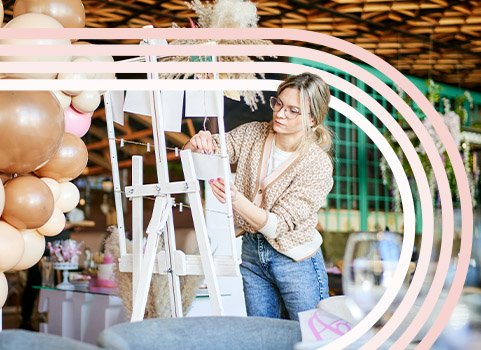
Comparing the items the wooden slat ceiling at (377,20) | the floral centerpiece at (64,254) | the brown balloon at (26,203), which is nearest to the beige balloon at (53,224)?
the brown balloon at (26,203)

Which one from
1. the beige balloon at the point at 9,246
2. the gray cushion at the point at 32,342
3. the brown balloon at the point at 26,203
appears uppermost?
the brown balloon at the point at 26,203

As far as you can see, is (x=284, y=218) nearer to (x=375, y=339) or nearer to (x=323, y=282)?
(x=323, y=282)

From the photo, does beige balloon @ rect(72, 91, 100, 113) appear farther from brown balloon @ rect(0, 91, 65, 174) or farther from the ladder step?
the ladder step

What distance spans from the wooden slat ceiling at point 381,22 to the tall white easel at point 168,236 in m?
2.94

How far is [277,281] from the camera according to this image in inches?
91.7

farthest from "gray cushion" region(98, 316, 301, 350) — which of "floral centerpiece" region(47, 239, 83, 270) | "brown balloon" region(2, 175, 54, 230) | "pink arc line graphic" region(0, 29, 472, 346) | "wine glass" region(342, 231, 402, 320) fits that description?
"floral centerpiece" region(47, 239, 83, 270)

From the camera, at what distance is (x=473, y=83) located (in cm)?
742

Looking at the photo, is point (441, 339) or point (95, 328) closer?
point (441, 339)

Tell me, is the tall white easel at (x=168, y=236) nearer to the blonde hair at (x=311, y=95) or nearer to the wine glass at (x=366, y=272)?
the blonde hair at (x=311, y=95)

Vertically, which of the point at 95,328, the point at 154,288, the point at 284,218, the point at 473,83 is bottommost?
the point at 95,328

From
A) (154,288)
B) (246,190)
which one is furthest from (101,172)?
(246,190)

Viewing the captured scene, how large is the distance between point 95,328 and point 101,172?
3414 millimetres

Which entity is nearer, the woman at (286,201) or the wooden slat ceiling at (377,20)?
the woman at (286,201)

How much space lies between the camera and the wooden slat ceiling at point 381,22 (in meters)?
5.47
